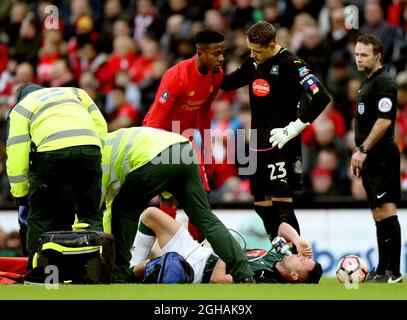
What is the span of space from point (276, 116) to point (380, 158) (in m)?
1.13

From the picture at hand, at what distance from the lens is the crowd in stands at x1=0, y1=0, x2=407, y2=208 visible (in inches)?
575

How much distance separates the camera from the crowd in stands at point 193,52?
1462cm

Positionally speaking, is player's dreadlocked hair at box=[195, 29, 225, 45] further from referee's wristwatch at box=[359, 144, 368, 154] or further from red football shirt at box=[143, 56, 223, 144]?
referee's wristwatch at box=[359, 144, 368, 154]

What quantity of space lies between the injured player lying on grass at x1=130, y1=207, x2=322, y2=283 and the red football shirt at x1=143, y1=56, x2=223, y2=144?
1.42 meters

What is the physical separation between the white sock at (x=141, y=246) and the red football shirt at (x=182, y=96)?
1.24m

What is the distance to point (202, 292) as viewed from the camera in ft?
27.6

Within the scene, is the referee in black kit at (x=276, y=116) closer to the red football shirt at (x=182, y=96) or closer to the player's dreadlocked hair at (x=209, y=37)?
the player's dreadlocked hair at (x=209, y=37)

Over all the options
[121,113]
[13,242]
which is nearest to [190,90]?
[13,242]

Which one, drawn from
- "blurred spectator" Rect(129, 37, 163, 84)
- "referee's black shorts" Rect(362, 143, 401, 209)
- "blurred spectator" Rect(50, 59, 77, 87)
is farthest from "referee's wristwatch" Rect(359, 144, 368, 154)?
"blurred spectator" Rect(50, 59, 77, 87)

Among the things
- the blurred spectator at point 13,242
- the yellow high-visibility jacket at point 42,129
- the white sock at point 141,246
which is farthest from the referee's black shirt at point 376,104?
the blurred spectator at point 13,242

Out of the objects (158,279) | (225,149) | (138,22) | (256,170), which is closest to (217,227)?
(158,279)

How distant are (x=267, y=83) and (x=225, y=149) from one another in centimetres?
452

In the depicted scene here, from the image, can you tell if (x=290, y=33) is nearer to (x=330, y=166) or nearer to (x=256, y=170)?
(x=330, y=166)

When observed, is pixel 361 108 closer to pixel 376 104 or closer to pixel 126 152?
pixel 376 104
